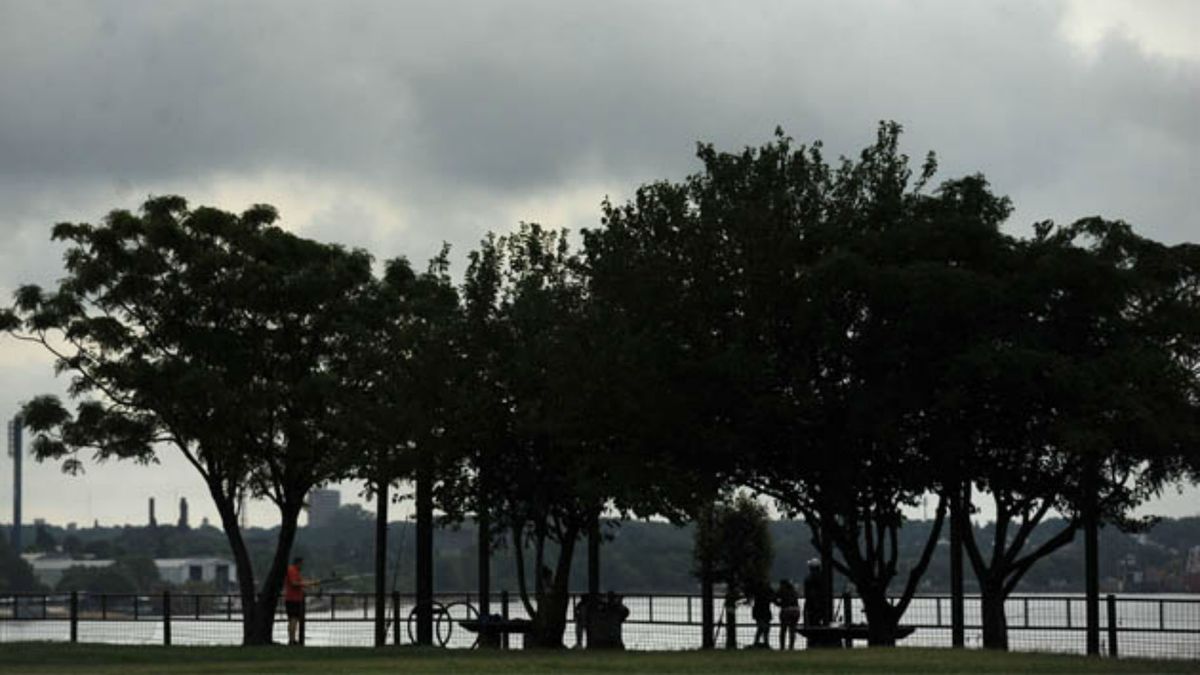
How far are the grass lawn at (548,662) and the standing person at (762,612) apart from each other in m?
6.19

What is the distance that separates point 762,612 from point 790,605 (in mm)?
696

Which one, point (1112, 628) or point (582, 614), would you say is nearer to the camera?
point (1112, 628)

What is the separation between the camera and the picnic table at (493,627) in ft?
141

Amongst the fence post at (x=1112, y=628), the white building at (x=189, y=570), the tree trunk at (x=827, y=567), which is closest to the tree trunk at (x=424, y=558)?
the tree trunk at (x=827, y=567)

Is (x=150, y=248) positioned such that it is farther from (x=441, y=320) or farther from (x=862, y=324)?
(x=862, y=324)

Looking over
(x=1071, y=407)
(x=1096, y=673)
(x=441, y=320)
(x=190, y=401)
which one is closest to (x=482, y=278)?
(x=441, y=320)

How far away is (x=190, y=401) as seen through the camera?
52.5m

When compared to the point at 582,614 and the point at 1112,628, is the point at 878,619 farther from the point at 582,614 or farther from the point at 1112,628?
the point at 582,614

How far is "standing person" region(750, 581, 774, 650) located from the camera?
144 feet

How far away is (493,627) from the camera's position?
43062 millimetres

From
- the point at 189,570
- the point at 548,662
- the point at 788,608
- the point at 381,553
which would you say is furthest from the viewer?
the point at 189,570

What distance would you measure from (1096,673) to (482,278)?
19.8 metres

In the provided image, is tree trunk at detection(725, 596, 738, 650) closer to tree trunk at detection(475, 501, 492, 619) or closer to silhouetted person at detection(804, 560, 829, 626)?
silhouetted person at detection(804, 560, 829, 626)

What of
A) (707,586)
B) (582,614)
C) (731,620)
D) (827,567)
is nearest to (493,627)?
(582,614)
